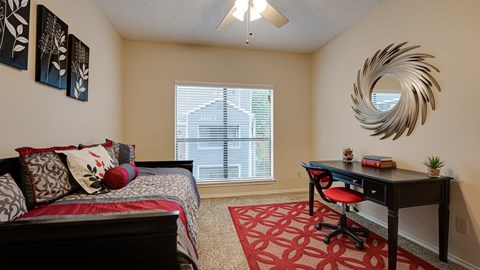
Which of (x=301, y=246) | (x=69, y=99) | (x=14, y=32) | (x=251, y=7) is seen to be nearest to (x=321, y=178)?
(x=301, y=246)

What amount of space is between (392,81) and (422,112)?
0.48m

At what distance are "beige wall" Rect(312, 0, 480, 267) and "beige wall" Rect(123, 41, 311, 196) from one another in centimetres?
122

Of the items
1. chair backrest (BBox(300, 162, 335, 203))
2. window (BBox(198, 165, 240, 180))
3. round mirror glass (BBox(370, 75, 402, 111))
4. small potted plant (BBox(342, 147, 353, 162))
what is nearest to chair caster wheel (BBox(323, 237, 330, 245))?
chair backrest (BBox(300, 162, 335, 203))

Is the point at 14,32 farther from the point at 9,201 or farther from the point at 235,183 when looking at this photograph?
the point at 235,183

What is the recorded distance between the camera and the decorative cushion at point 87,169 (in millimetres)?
1571

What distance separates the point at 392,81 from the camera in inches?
93.8

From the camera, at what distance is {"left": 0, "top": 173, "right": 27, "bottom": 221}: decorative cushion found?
1019 mm

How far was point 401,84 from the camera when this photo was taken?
89.4 inches

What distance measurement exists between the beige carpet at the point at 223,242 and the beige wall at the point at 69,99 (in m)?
1.59

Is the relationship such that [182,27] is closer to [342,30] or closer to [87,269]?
[342,30]

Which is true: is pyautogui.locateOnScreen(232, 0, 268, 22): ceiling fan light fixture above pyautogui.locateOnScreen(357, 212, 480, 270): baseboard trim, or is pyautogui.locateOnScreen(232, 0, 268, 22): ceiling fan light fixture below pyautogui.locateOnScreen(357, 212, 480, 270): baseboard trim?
above

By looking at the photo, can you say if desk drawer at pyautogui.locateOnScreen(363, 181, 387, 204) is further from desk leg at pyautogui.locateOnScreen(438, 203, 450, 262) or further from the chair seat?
desk leg at pyautogui.locateOnScreen(438, 203, 450, 262)

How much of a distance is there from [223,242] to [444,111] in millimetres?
2349

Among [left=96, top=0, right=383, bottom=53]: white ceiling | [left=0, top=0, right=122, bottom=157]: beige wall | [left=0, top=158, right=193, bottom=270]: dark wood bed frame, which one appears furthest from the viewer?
[left=96, top=0, right=383, bottom=53]: white ceiling
